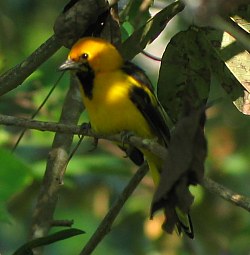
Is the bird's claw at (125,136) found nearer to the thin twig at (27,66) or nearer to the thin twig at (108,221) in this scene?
the thin twig at (108,221)

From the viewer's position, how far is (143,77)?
4418mm

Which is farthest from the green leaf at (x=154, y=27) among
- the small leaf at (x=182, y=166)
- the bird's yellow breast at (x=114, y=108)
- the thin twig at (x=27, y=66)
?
the small leaf at (x=182, y=166)

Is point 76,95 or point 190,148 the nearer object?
point 190,148

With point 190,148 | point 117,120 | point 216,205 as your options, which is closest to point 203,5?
point 190,148

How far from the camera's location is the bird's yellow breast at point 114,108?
4199 millimetres

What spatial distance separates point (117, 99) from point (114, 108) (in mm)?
63

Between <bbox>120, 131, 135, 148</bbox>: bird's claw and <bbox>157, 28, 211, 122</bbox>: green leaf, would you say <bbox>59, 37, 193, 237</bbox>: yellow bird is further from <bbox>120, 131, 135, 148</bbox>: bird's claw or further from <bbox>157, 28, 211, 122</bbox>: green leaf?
<bbox>157, 28, 211, 122</bbox>: green leaf

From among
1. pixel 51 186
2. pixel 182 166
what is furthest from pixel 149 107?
pixel 182 166

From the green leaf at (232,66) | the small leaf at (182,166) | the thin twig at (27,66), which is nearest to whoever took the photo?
the small leaf at (182,166)

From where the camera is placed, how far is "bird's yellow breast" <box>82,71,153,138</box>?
4.20 metres

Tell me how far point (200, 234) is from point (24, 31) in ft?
6.93

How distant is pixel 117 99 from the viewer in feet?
14.0

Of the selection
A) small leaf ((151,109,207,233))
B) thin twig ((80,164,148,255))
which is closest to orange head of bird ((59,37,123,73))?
thin twig ((80,164,148,255))

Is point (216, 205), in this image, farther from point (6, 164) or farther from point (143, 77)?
point (6, 164)
